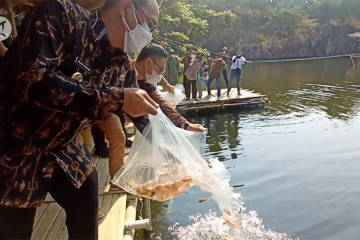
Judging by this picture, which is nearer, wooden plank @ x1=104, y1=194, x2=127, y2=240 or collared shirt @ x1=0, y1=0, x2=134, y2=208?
collared shirt @ x1=0, y1=0, x2=134, y2=208

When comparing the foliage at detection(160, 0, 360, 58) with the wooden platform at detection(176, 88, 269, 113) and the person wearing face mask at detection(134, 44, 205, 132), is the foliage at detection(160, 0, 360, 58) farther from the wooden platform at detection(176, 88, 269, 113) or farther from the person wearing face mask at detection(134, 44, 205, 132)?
the person wearing face mask at detection(134, 44, 205, 132)

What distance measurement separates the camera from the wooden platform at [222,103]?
12070mm

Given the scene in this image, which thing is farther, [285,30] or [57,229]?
[285,30]

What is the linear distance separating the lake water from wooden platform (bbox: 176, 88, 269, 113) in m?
0.32

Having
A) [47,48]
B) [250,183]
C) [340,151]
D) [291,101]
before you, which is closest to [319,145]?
[340,151]

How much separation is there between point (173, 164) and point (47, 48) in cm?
140

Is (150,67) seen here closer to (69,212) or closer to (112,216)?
(112,216)

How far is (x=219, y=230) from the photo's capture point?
16.1 feet

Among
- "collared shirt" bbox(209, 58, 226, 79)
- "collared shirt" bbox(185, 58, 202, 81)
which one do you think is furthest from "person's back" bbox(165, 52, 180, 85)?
"collared shirt" bbox(209, 58, 226, 79)

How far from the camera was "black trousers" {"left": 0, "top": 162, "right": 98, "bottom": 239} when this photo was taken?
1.29m

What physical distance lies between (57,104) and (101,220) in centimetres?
205

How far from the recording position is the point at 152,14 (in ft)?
5.44

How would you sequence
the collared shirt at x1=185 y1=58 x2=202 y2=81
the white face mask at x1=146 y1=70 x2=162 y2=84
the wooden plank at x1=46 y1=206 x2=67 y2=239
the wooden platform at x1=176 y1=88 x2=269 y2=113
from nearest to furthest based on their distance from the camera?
the wooden plank at x1=46 y1=206 x2=67 y2=239 → the white face mask at x1=146 y1=70 x2=162 y2=84 → the collared shirt at x1=185 y1=58 x2=202 y2=81 → the wooden platform at x1=176 y1=88 x2=269 y2=113

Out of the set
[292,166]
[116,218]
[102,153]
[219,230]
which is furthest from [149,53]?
[292,166]
